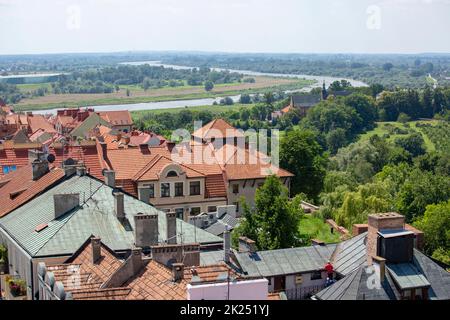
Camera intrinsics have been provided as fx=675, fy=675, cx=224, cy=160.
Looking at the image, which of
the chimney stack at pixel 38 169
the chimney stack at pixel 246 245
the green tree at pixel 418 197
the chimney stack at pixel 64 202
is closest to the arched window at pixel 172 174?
the chimney stack at pixel 38 169

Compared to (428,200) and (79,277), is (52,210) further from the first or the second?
(428,200)

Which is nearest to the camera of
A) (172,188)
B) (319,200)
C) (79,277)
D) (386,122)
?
(79,277)

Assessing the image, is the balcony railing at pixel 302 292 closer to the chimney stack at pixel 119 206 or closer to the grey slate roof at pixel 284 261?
the grey slate roof at pixel 284 261

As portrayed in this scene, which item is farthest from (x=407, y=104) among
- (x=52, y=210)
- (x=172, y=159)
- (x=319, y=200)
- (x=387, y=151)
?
(x=52, y=210)

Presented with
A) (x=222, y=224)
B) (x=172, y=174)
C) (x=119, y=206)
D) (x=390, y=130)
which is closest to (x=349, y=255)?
(x=222, y=224)

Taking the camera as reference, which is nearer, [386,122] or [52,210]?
[52,210]
